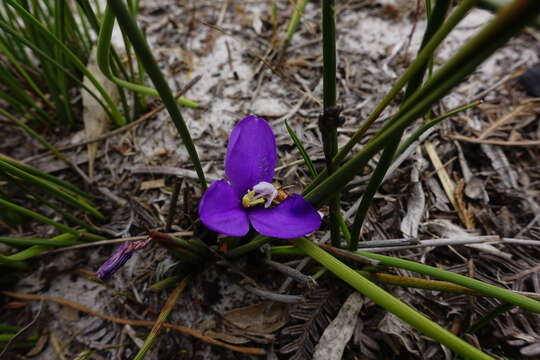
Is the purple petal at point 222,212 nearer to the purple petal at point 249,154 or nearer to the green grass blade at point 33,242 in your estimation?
the purple petal at point 249,154

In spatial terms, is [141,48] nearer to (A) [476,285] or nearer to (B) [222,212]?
(B) [222,212]

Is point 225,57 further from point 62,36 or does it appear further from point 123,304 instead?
point 123,304

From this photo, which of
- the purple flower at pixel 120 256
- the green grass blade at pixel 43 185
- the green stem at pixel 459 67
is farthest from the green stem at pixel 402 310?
the green grass blade at pixel 43 185

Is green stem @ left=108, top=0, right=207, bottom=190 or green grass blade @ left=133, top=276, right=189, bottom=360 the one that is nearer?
green stem @ left=108, top=0, right=207, bottom=190

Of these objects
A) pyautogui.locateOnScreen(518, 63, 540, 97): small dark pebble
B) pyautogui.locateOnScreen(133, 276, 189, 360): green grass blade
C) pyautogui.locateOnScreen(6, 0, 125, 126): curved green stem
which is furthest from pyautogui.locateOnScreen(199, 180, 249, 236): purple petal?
pyautogui.locateOnScreen(518, 63, 540, 97): small dark pebble

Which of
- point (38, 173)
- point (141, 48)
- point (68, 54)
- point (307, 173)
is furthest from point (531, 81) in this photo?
point (38, 173)

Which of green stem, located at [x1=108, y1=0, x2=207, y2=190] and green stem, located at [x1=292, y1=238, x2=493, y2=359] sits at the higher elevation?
green stem, located at [x1=108, y1=0, x2=207, y2=190]

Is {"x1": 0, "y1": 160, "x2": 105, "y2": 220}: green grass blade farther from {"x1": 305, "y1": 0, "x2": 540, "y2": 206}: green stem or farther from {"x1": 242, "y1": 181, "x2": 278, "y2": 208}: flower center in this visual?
{"x1": 305, "y1": 0, "x2": 540, "y2": 206}: green stem

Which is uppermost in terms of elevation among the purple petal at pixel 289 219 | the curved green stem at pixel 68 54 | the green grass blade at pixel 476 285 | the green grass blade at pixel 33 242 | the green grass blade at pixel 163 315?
the curved green stem at pixel 68 54
